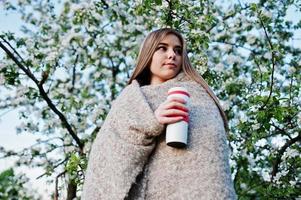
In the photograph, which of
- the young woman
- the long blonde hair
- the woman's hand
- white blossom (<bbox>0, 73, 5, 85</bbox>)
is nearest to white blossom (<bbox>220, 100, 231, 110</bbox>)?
white blossom (<bbox>0, 73, 5, 85</bbox>)

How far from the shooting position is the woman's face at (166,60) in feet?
7.13

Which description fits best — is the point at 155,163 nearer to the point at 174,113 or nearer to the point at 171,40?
the point at 174,113

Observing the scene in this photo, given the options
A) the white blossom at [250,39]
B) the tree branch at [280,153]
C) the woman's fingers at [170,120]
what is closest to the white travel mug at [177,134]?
the woman's fingers at [170,120]

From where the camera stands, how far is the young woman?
1.83 meters

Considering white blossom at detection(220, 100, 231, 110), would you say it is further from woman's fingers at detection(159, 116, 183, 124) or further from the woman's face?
woman's fingers at detection(159, 116, 183, 124)

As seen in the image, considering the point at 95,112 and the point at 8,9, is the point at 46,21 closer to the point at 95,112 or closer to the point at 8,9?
the point at 8,9

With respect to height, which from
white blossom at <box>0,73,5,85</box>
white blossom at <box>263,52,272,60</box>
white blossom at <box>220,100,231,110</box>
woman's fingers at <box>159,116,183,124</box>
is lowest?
woman's fingers at <box>159,116,183,124</box>

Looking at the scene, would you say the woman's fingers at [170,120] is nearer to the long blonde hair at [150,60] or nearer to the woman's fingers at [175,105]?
the woman's fingers at [175,105]

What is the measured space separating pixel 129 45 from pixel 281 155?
282 centimetres

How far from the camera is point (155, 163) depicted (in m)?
1.89

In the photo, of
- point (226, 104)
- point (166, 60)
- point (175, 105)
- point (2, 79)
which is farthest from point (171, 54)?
point (226, 104)

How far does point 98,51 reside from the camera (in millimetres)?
6719

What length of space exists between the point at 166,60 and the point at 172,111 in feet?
1.33

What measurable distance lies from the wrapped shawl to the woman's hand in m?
0.03
